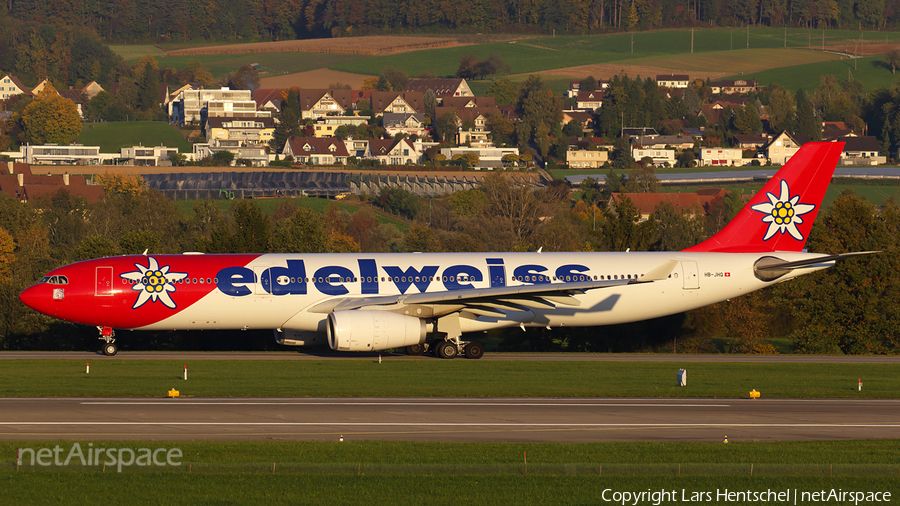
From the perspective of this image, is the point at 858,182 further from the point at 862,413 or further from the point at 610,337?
the point at 862,413

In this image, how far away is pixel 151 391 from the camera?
28.6 m

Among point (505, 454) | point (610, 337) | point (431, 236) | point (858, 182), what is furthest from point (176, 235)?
point (858, 182)

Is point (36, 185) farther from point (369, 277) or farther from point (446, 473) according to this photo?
point (446, 473)

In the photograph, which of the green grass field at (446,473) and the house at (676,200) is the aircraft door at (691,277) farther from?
the house at (676,200)

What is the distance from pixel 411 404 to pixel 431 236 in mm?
77708

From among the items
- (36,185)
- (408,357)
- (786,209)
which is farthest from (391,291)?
(36,185)

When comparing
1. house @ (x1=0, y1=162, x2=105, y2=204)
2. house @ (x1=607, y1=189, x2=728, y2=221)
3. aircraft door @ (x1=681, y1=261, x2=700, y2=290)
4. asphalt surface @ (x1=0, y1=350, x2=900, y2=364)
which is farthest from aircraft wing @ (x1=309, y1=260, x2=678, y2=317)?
house @ (x1=0, y1=162, x2=105, y2=204)

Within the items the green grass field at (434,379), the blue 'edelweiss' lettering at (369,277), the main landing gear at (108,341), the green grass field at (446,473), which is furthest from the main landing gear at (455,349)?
the green grass field at (446,473)

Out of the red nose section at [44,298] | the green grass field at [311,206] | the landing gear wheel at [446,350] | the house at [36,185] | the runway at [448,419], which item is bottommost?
the runway at [448,419]

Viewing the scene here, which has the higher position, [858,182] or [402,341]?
[858,182]

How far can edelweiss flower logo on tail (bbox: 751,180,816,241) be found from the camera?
Answer: 4312 centimetres

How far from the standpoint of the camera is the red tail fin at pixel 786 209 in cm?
4306

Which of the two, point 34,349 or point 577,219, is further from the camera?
point 577,219

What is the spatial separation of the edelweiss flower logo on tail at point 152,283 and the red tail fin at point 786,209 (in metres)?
21.4
